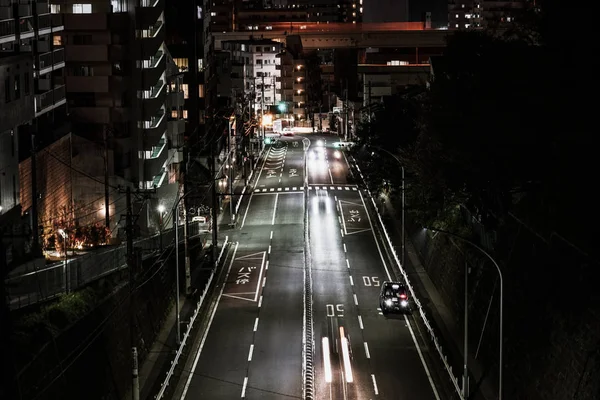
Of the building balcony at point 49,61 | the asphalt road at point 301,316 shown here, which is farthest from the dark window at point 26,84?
the asphalt road at point 301,316

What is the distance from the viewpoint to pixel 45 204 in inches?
1834

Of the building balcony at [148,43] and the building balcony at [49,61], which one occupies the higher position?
the building balcony at [148,43]

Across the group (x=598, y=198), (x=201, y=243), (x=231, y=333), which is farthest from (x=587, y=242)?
(x=201, y=243)

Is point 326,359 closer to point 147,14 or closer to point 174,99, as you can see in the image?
point 147,14

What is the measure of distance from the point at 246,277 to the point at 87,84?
16272 mm

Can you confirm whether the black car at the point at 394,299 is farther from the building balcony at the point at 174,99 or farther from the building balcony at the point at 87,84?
the building balcony at the point at 174,99

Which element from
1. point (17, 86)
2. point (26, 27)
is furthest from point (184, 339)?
point (26, 27)

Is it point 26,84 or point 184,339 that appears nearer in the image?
point 184,339

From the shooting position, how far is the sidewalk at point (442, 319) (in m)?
34.5

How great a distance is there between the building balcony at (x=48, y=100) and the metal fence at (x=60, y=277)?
9053mm

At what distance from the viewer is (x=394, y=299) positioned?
44.4m

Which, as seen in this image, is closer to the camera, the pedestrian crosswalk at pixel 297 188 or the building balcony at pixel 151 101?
the building balcony at pixel 151 101

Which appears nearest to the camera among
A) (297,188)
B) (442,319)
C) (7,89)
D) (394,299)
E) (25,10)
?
(7,89)

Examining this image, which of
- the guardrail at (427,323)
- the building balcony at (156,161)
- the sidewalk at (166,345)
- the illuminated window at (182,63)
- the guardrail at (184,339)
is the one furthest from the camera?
the illuminated window at (182,63)
